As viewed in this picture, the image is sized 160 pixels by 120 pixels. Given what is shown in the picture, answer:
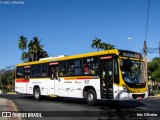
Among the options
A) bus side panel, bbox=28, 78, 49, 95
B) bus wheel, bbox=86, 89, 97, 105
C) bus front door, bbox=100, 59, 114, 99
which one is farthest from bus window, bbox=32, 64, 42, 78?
bus front door, bbox=100, 59, 114, 99

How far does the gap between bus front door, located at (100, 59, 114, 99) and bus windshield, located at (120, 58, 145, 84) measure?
0.71 m

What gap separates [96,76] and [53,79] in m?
4.95

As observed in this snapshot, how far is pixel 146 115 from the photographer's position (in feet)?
46.2

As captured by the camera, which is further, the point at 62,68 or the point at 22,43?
the point at 22,43

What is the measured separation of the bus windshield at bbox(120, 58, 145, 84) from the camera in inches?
684

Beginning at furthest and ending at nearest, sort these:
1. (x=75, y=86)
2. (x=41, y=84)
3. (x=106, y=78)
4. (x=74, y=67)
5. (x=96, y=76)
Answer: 1. (x=41, y=84)
2. (x=74, y=67)
3. (x=75, y=86)
4. (x=96, y=76)
5. (x=106, y=78)

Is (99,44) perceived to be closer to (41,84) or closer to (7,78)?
(7,78)

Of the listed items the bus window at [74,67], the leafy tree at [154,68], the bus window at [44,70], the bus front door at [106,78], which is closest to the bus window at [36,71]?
the bus window at [44,70]

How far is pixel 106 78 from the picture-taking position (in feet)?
59.0

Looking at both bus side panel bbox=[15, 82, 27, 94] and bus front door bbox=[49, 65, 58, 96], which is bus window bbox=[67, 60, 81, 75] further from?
bus side panel bbox=[15, 82, 27, 94]

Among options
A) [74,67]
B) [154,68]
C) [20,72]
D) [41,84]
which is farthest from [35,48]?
[74,67]

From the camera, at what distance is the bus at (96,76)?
56.8 feet

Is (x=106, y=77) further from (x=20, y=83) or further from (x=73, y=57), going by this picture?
(x=20, y=83)

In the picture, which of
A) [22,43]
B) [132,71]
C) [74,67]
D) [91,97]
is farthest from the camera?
[22,43]
